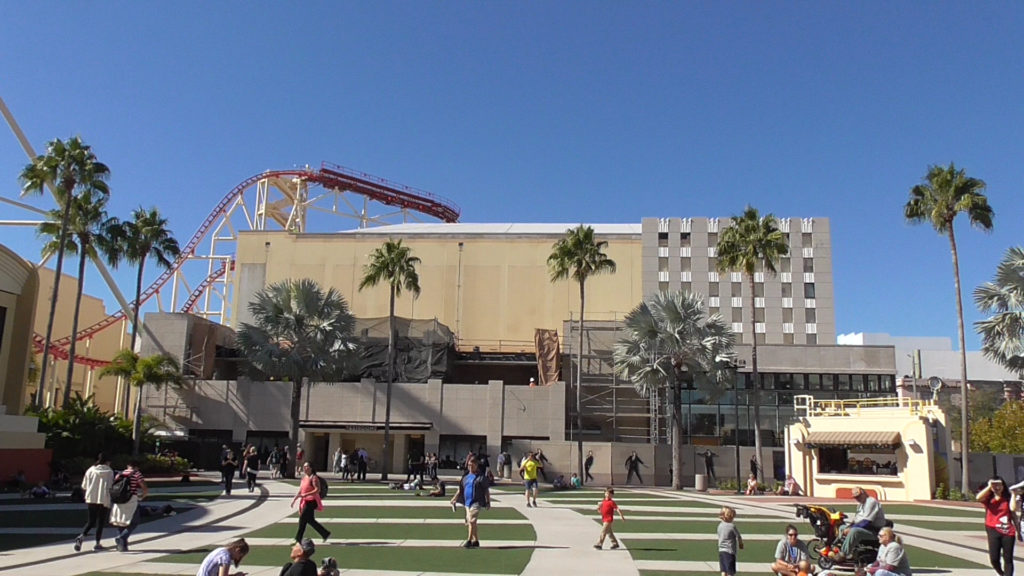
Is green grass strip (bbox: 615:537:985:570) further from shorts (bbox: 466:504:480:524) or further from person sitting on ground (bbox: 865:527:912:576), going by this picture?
person sitting on ground (bbox: 865:527:912:576)

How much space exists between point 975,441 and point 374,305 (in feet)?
152

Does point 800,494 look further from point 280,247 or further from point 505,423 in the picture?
point 280,247

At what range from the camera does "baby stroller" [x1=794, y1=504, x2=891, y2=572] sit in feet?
43.1

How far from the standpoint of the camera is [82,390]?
85500 millimetres

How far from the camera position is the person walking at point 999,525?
1237cm

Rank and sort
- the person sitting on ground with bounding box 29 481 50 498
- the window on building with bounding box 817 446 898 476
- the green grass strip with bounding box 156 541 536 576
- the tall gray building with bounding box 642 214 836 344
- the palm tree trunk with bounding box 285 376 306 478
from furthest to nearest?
the tall gray building with bounding box 642 214 836 344, the palm tree trunk with bounding box 285 376 306 478, the window on building with bounding box 817 446 898 476, the person sitting on ground with bounding box 29 481 50 498, the green grass strip with bounding box 156 541 536 576

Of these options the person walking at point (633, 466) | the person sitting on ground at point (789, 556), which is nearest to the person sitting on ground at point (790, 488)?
the person walking at point (633, 466)

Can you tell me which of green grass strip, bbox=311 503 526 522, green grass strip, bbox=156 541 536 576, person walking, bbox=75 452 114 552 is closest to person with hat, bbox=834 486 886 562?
green grass strip, bbox=156 541 536 576

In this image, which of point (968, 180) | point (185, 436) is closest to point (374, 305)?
point (185, 436)

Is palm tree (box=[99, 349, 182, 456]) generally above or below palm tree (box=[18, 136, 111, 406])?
below

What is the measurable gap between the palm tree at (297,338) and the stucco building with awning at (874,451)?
2226 cm

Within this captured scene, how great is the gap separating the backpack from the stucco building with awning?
1120 inches

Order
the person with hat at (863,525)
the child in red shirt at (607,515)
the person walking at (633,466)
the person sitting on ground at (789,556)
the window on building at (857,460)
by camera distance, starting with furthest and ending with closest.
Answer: the person walking at (633,466)
the window on building at (857,460)
the child in red shirt at (607,515)
the person with hat at (863,525)
the person sitting on ground at (789,556)

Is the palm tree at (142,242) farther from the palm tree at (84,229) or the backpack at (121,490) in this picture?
the backpack at (121,490)
